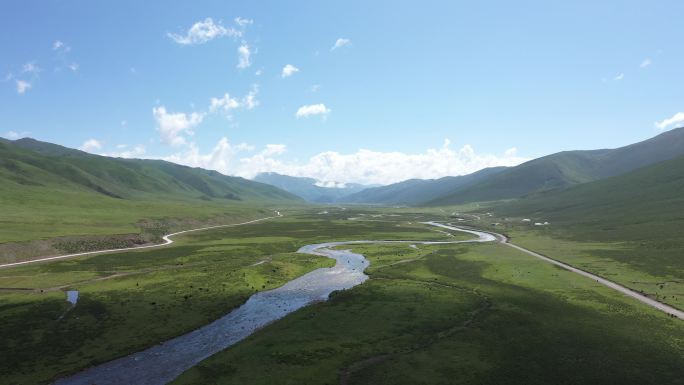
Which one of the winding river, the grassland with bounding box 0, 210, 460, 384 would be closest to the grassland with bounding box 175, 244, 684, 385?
the winding river

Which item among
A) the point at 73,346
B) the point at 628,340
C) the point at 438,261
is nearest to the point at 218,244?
the point at 438,261

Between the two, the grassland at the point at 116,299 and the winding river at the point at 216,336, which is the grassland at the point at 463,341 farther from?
the grassland at the point at 116,299

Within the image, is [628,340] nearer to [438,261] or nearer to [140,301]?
[438,261]

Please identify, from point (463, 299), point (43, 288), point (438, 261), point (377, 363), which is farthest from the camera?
point (438, 261)

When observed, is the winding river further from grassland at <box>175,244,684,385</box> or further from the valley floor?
grassland at <box>175,244,684,385</box>

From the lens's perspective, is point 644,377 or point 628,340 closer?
point 644,377

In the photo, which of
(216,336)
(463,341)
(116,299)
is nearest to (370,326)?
(463,341)
